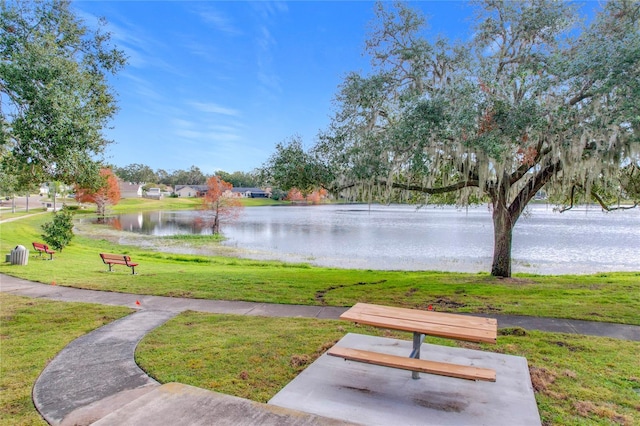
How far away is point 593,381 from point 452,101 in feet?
19.6

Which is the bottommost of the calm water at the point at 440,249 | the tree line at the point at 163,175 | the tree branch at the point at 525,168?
the calm water at the point at 440,249

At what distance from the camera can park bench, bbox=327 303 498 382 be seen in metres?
3.83

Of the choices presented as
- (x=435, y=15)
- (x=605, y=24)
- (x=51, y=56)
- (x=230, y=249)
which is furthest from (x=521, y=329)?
(x=230, y=249)

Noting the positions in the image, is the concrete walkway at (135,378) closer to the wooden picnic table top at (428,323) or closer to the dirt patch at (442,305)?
the dirt patch at (442,305)

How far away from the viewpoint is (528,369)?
181 inches

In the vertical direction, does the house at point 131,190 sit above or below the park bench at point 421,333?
above

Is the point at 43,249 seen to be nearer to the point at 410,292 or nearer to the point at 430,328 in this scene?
the point at 410,292

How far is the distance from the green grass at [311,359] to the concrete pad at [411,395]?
0.19 meters

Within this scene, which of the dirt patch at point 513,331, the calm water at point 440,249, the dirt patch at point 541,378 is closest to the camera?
the dirt patch at point 541,378

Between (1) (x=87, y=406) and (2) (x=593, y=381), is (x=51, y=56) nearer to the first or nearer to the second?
(1) (x=87, y=406)

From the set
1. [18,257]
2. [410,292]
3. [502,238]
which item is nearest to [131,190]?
[18,257]

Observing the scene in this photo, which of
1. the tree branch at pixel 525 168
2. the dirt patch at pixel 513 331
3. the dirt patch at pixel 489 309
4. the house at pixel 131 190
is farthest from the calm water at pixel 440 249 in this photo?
the house at pixel 131 190

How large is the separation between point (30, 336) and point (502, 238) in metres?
11.5

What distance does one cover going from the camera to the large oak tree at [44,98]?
17.1 feet
